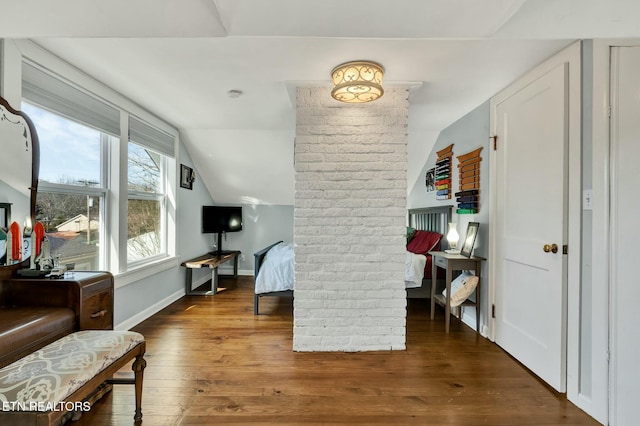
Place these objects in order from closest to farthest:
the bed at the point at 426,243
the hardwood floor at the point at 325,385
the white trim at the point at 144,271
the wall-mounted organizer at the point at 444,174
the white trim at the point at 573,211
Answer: the hardwood floor at the point at 325,385, the white trim at the point at 573,211, the white trim at the point at 144,271, the bed at the point at 426,243, the wall-mounted organizer at the point at 444,174

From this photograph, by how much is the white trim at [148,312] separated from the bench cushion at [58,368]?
1.35 m

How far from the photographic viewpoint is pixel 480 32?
3.70ft

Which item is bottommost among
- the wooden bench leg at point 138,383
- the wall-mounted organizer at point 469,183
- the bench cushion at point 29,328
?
the wooden bench leg at point 138,383

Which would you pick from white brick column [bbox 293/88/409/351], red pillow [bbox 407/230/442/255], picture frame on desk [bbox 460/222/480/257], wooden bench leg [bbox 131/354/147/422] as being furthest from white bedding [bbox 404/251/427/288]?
wooden bench leg [bbox 131/354/147/422]

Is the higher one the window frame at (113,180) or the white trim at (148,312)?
the window frame at (113,180)

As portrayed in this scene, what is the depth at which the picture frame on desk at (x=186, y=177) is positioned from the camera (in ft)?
12.5

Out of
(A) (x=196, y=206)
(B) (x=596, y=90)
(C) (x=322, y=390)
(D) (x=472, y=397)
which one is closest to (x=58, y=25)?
(C) (x=322, y=390)

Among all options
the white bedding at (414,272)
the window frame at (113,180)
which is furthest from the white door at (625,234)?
the window frame at (113,180)

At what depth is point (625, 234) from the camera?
147 cm

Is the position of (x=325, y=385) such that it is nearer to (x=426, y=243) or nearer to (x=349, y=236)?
(x=349, y=236)

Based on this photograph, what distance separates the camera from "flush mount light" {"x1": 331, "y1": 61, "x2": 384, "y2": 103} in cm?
190

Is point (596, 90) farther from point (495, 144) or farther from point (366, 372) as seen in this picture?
point (366, 372)

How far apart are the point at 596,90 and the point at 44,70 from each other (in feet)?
11.7

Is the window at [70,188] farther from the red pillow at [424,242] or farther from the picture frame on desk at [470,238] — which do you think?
the red pillow at [424,242]
